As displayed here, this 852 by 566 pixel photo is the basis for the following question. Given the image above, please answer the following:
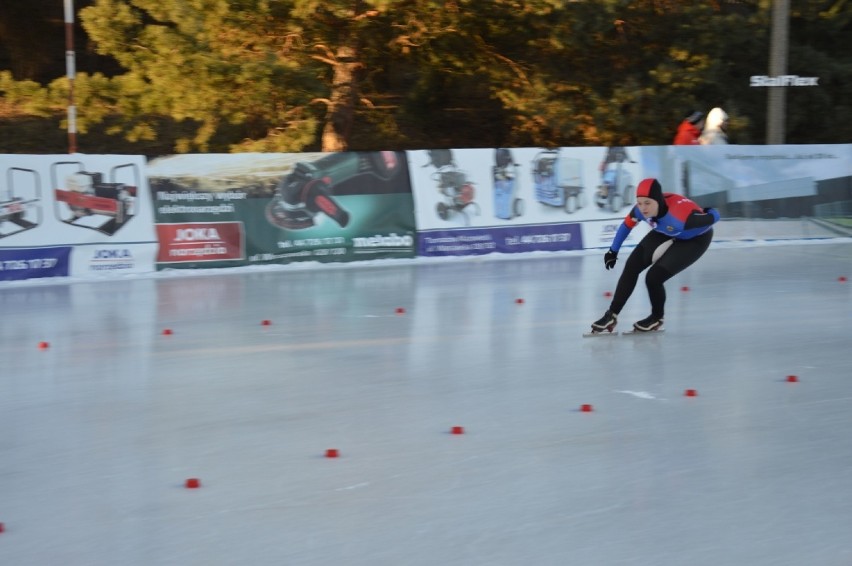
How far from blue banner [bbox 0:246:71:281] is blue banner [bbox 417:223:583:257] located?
4526mm

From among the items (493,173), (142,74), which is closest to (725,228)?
(493,173)

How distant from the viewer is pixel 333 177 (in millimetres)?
14055

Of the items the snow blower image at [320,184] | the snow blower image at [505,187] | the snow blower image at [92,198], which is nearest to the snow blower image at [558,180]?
the snow blower image at [505,187]

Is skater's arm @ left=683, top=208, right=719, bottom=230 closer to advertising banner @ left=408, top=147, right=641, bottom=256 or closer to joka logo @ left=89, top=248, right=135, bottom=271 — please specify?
advertising banner @ left=408, top=147, right=641, bottom=256

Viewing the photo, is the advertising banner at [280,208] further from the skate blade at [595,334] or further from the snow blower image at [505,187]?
the skate blade at [595,334]

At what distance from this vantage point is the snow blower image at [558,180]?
15.4m

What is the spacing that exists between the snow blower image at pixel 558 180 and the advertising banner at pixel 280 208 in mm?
2003

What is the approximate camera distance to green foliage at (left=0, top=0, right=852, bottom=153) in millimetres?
17375

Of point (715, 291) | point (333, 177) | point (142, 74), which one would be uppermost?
point (142, 74)

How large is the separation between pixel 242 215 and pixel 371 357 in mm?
5791

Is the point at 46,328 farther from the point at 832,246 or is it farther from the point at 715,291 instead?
the point at 832,246

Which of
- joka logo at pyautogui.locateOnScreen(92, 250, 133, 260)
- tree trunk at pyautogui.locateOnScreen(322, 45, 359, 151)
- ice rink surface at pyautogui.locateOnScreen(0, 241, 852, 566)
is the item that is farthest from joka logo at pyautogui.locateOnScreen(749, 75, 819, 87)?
joka logo at pyautogui.locateOnScreen(92, 250, 133, 260)

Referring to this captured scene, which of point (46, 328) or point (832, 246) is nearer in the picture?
point (46, 328)

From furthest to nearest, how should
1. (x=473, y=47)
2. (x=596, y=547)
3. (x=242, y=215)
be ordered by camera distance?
(x=473, y=47) < (x=242, y=215) < (x=596, y=547)
